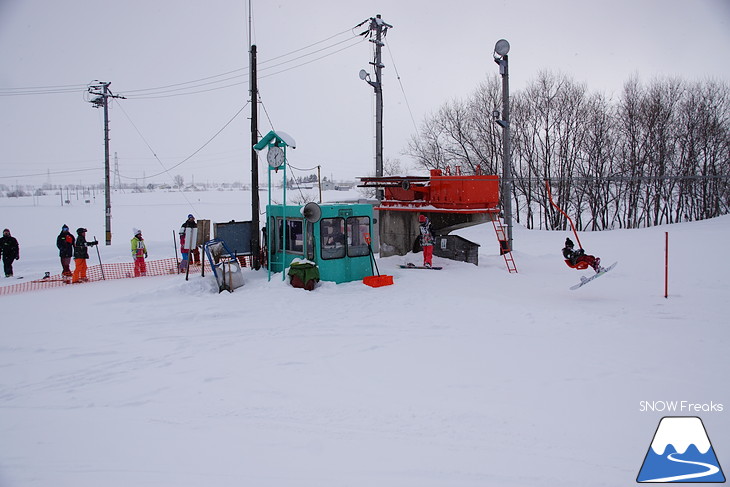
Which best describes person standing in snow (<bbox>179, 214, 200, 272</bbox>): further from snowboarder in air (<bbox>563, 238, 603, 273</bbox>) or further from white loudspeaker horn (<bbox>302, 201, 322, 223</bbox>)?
snowboarder in air (<bbox>563, 238, 603, 273</bbox>)

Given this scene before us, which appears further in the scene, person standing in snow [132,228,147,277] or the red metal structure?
person standing in snow [132,228,147,277]

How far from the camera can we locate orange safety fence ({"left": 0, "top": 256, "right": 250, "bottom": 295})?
13695 millimetres

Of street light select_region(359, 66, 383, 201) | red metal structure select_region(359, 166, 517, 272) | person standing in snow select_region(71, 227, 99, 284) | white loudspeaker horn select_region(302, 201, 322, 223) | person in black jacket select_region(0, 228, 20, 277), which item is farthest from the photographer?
street light select_region(359, 66, 383, 201)

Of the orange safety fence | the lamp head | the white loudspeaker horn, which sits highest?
the lamp head

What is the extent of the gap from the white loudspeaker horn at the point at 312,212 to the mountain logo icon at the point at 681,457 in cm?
840

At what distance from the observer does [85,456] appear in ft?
15.3

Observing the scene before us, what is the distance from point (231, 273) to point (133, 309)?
2338 millimetres

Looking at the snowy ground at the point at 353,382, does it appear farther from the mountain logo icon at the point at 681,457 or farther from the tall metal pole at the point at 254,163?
the tall metal pole at the point at 254,163

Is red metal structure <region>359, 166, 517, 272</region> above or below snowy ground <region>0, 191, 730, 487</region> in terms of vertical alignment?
above

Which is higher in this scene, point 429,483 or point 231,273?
point 231,273

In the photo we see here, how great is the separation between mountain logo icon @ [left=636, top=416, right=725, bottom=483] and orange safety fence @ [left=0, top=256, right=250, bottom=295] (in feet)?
36.4

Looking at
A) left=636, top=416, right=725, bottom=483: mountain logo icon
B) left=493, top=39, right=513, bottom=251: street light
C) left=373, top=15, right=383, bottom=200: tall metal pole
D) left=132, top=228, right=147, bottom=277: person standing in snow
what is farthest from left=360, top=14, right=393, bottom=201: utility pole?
left=636, top=416, right=725, bottom=483: mountain logo icon

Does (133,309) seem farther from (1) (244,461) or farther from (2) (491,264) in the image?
(2) (491,264)

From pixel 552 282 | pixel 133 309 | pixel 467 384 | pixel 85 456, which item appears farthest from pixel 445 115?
pixel 85 456
